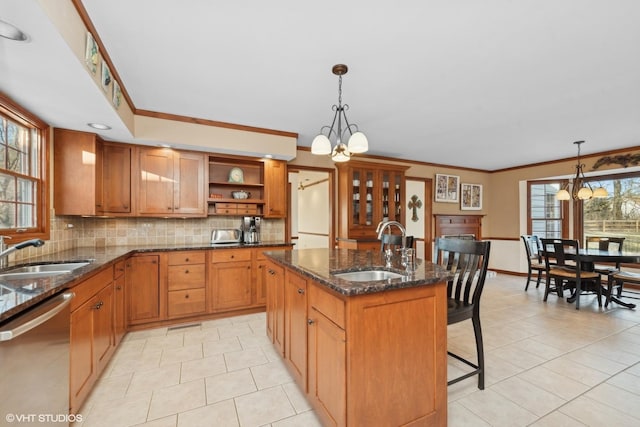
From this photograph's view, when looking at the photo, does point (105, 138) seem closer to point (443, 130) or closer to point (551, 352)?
point (443, 130)

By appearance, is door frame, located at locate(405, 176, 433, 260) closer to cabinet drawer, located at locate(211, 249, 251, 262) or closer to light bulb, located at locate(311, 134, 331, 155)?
cabinet drawer, located at locate(211, 249, 251, 262)

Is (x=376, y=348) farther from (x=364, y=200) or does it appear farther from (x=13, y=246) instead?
(x=364, y=200)

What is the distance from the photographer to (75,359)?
1.65 metres

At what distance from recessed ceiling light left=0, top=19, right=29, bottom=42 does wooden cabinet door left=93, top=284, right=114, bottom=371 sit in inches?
62.4

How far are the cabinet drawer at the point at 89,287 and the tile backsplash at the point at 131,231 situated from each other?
0.96 m

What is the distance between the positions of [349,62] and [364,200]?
9.00 ft

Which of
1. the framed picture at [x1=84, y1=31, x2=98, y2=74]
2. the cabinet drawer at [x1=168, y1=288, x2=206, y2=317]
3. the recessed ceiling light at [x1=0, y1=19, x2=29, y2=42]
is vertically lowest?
the cabinet drawer at [x1=168, y1=288, x2=206, y2=317]

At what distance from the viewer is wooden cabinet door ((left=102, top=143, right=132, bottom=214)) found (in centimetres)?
321

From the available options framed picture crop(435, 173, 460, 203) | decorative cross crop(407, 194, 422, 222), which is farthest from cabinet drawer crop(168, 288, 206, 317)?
framed picture crop(435, 173, 460, 203)

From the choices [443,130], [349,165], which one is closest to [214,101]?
[349,165]

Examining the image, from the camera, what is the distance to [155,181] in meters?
3.42

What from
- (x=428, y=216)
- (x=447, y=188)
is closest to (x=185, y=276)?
(x=428, y=216)

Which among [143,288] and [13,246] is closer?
[13,246]

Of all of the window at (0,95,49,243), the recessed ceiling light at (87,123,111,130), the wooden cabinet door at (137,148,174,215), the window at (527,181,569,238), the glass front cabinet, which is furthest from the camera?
the window at (527,181,569,238)
